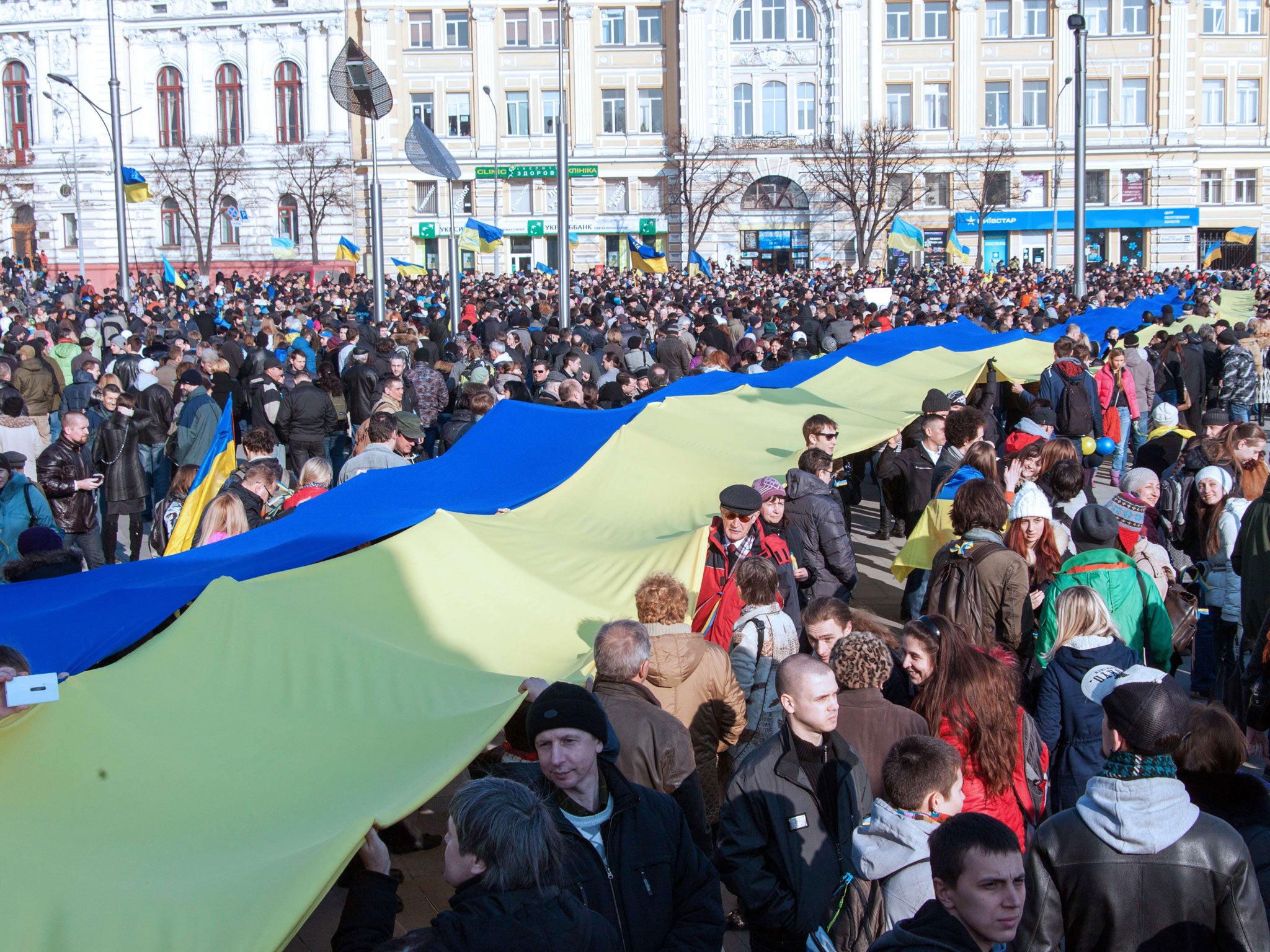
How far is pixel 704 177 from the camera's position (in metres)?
54.8

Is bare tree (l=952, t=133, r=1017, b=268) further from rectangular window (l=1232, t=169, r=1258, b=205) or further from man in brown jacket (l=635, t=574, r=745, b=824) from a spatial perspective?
man in brown jacket (l=635, t=574, r=745, b=824)

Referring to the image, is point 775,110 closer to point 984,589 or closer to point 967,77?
point 967,77

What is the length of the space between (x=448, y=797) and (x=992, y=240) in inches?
2101

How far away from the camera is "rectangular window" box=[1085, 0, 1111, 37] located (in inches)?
2112

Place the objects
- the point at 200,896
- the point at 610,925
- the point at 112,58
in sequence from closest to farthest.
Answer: the point at 610,925
the point at 200,896
the point at 112,58

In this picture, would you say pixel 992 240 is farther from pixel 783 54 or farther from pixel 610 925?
pixel 610 925

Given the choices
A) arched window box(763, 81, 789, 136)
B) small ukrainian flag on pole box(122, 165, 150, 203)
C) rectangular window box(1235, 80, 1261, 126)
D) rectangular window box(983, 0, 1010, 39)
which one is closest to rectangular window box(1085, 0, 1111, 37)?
rectangular window box(983, 0, 1010, 39)

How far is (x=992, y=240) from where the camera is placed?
183 feet

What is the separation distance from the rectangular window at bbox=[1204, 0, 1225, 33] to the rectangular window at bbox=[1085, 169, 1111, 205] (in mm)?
7303

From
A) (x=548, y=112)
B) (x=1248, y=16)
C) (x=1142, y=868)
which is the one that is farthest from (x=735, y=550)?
(x=1248, y=16)

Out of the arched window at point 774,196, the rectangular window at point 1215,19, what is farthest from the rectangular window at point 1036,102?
the arched window at point 774,196

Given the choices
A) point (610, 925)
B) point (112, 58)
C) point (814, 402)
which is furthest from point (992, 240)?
point (610, 925)

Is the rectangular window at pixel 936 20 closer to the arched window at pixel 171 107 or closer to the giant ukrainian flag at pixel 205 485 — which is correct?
the arched window at pixel 171 107

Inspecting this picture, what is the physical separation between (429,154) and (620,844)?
16.4 m
